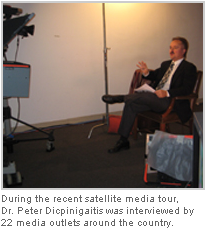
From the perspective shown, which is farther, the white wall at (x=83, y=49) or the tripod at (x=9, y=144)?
the white wall at (x=83, y=49)

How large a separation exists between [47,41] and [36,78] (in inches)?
19.3

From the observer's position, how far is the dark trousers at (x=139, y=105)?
2404 mm

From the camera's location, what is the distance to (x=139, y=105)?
2.50 meters

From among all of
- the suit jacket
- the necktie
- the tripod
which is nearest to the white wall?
the tripod

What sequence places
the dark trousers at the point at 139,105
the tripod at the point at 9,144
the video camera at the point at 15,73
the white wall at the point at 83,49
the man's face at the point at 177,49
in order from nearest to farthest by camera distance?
the video camera at the point at 15,73, the tripod at the point at 9,144, the dark trousers at the point at 139,105, the man's face at the point at 177,49, the white wall at the point at 83,49

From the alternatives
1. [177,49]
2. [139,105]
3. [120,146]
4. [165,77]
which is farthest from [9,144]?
[177,49]

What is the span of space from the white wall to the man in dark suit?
102cm

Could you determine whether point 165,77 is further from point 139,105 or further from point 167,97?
point 139,105

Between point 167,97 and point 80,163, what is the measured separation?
1048 millimetres

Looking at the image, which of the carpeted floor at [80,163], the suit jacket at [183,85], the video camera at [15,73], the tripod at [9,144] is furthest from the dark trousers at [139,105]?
the video camera at [15,73]

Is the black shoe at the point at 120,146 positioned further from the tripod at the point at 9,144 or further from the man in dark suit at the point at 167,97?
the tripod at the point at 9,144

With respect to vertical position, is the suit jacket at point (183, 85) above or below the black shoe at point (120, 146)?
above

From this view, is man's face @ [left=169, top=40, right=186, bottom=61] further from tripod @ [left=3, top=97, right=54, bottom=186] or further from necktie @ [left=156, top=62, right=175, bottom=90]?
tripod @ [left=3, top=97, right=54, bottom=186]
